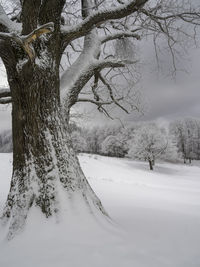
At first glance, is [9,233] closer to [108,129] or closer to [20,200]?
[20,200]

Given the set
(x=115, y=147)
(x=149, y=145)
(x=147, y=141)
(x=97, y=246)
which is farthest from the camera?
(x=115, y=147)

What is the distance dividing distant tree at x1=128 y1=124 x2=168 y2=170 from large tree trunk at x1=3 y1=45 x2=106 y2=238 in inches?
946

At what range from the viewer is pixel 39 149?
234 cm

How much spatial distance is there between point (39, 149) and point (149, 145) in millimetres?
25480

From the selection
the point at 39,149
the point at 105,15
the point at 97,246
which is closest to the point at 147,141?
the point at 105,15

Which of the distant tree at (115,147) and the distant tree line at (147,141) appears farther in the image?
the distant tree at (115,147)

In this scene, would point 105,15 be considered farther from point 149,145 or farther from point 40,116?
point 149,145

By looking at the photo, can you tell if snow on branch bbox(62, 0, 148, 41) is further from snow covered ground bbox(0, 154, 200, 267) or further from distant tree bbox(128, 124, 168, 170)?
distant tree bbox(128, 124, 168, 170)

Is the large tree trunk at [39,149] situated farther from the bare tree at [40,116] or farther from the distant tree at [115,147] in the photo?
the distant tree at [115,147]

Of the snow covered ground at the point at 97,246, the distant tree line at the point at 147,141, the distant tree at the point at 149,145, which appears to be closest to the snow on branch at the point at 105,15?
the snow covered ground at the point at 97,246

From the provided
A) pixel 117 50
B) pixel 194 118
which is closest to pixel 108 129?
pixel 194 118

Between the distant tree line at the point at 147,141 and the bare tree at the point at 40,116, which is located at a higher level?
the bare tree at the point at 40,116

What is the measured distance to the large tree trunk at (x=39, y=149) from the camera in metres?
2.20

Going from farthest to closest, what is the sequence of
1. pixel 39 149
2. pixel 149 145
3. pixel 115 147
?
pixel 115 147 < pixel 149 145 < pixel 39 149
